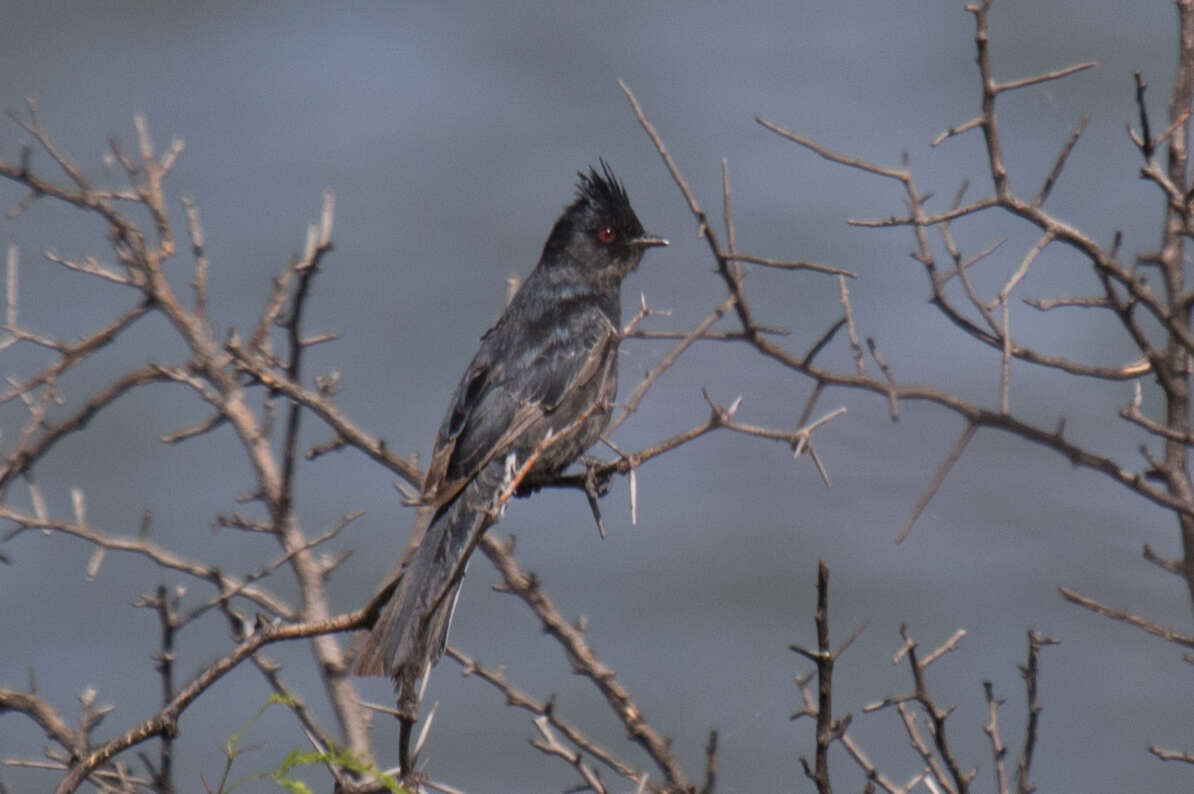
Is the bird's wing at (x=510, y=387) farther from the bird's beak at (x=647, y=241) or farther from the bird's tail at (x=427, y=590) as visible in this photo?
the bird's beak at (x=647, y=241)

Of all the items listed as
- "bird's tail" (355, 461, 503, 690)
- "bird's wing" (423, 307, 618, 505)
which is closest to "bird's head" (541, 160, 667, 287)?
"bird's wing" (423, 307, 618, 505)

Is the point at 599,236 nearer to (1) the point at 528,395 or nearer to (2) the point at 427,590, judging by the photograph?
(1) the point at 528,395

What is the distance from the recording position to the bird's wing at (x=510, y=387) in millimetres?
5453

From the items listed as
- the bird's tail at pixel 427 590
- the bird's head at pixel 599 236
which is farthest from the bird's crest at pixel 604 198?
the bird's tail at pixel 427 590

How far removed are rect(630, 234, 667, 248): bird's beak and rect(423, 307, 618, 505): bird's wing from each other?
0.47m

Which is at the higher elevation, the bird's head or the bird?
the bird's head

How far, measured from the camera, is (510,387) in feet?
19.2

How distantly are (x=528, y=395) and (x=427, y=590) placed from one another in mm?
1414

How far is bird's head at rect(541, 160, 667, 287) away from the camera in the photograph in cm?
668

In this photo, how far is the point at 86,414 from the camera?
4238 millimetres

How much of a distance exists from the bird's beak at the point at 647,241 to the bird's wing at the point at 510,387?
47 centimetres

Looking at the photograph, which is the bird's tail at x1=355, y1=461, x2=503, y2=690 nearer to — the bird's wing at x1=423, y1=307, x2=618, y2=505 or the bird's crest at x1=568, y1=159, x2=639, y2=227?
the bird's wing at x1=423, y1=307, x2=618, y2=505

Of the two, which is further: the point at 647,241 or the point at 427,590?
the point at 647,241

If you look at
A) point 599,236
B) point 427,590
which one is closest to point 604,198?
point 599,236
